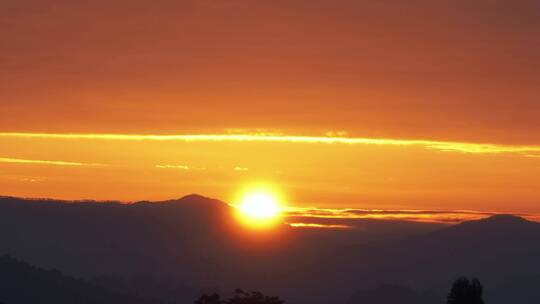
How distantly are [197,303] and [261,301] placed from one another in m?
5.16

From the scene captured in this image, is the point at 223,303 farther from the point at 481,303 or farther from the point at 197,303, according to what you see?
the point at 481,303

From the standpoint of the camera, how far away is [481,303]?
4540 inches

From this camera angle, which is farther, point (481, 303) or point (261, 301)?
point (481, 303)

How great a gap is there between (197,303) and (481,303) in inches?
1059

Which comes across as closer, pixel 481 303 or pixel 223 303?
pixel 223 303

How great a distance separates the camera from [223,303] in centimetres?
10538

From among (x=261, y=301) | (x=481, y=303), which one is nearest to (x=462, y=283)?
(x=481, y=303)

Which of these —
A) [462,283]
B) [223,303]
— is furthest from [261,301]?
[462,283]

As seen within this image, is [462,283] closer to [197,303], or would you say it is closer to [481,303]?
[481,303]

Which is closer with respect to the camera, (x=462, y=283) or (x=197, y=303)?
(x=197, y=303)

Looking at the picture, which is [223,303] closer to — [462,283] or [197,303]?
[197,303]

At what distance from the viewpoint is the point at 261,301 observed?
105 meters

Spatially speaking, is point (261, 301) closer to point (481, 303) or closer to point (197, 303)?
point (197, 303)

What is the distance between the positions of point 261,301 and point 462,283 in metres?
20.8
